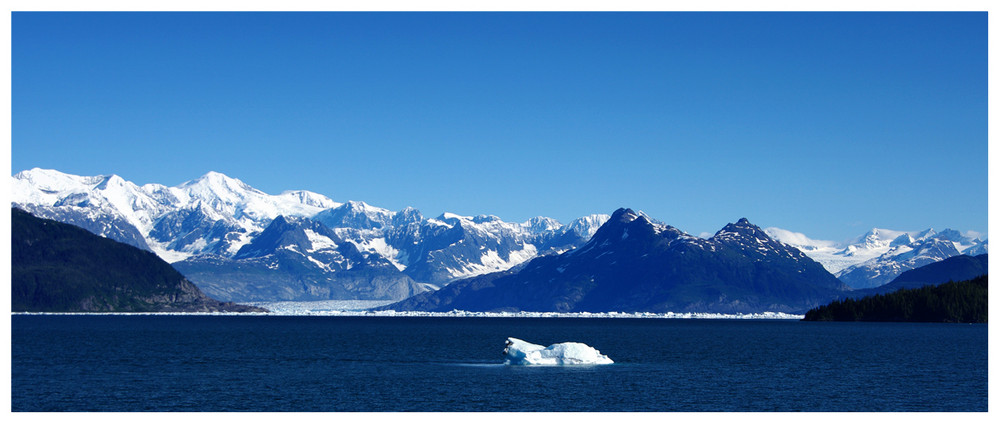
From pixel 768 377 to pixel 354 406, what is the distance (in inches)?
2104

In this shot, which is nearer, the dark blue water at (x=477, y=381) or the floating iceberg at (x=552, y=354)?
the dark blue water at (x=477, y=381)

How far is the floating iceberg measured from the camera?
5034 inches

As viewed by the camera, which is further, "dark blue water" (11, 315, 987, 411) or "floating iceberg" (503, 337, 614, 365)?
"floating iceberg" (503, 337, 614, 365)

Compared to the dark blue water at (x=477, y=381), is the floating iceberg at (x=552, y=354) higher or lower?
higher

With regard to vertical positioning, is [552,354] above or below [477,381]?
above

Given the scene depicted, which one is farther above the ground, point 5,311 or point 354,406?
point 5,311

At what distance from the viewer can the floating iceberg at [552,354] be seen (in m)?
128

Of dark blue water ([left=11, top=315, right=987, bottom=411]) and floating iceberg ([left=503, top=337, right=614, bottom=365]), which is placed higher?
floating iceberg ([left=503, top=337, right=614, bottom=365])

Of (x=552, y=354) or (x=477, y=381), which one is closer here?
(x=477, y=381)

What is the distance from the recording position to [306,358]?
153500mm

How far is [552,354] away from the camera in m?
128

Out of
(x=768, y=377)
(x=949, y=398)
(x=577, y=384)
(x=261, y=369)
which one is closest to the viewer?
(x=949, y=398)
